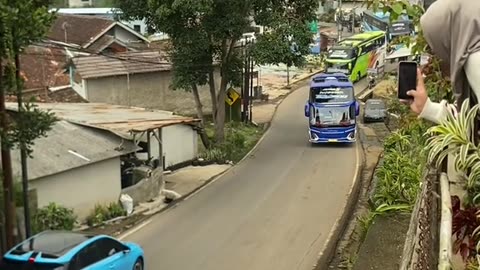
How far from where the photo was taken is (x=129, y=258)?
1240cm

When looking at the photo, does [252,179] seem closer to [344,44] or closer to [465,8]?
[465,8]

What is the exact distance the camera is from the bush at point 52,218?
14914mm

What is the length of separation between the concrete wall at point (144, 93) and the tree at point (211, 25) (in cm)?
324

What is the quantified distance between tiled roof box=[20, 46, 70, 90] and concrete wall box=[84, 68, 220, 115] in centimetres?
215

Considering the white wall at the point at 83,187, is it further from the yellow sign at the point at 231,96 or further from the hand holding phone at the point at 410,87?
the yellow sign at the point at 231,96

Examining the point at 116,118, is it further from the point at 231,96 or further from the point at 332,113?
the point at 231,96

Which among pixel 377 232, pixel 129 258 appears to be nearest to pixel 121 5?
pixel 129 258

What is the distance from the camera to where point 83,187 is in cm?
1714

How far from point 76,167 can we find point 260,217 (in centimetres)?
509

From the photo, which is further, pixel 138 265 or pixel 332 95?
pixel 332 95

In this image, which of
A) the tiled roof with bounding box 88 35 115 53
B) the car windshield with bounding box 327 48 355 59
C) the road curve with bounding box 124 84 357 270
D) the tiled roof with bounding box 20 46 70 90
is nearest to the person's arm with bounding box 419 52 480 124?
the road curve with bounding box 124 84 357 270

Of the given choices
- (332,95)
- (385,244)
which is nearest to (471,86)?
(385,244)

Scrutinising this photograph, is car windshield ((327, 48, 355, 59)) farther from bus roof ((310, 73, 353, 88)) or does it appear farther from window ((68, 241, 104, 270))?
window ((68, 241, 104, 270))

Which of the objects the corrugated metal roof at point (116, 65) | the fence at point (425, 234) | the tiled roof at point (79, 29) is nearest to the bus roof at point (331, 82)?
the corrugated metal roof at point (116, 65)
